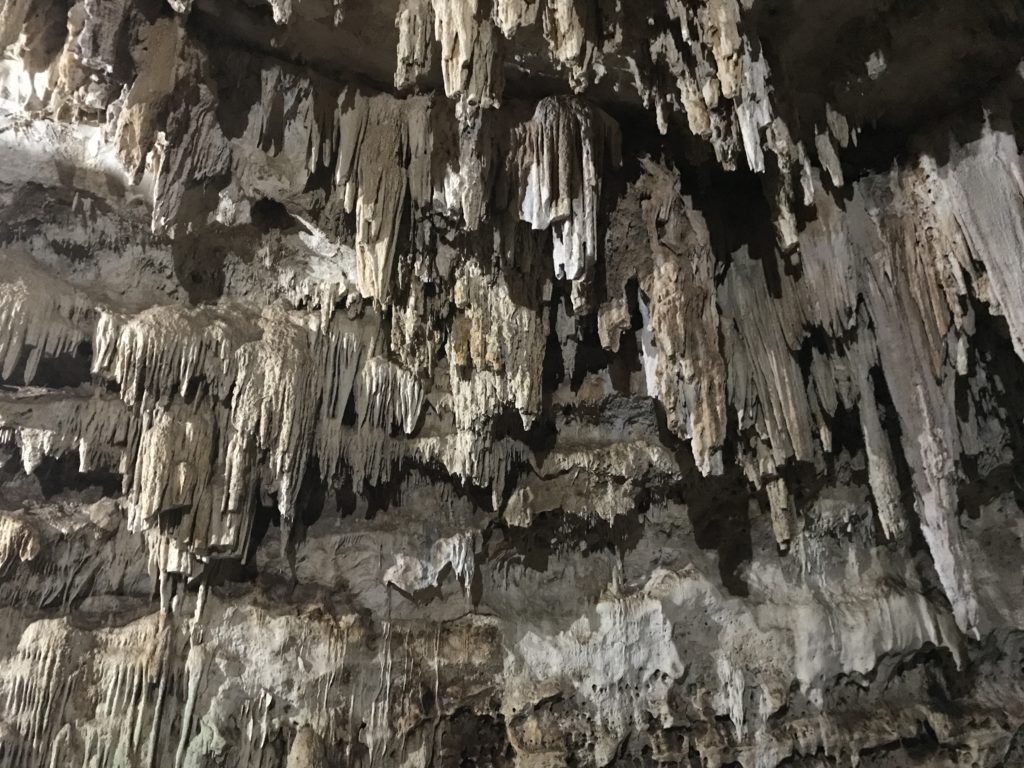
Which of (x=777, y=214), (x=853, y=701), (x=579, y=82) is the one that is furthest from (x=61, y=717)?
(x=853, y=701)

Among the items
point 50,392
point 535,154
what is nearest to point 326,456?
point 50,392

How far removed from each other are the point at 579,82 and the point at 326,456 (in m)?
3.45

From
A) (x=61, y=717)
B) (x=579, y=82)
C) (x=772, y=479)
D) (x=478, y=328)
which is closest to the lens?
(x=579, y=82)

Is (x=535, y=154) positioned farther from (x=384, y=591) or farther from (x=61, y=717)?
(x=61, y=717)

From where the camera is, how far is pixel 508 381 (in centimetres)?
529

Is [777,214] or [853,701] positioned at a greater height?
[777,214]

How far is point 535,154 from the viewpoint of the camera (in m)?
4.28

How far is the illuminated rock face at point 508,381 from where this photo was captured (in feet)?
12.8

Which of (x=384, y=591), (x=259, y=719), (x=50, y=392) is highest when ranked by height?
(x=50, y=392)

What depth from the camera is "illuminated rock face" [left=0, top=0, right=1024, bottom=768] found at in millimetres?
3904

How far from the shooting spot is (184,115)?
3875 mm

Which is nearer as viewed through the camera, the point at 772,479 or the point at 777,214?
the point at 777,214

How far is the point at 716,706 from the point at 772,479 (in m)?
2.19

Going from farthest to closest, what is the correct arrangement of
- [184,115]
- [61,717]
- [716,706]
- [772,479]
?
[716,706] → [772,479] → [61,717] → [184,115]
